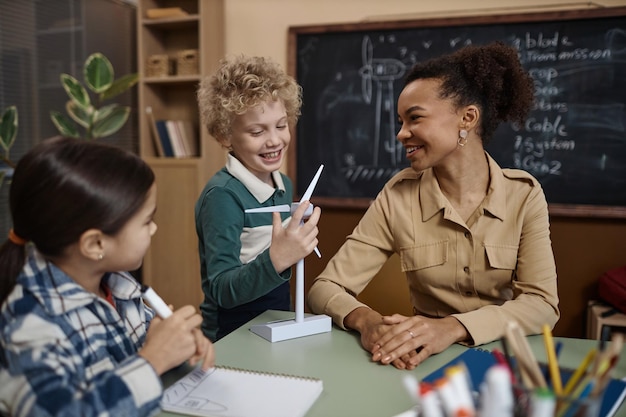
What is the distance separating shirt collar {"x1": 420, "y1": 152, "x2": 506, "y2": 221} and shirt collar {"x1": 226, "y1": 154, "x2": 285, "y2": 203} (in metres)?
0.44

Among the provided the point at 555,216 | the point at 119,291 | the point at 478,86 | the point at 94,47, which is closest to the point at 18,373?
the point at 119,291

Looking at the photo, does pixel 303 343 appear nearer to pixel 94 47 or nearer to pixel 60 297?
pixel 60 297

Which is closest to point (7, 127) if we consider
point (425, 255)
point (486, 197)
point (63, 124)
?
point (63, 124)

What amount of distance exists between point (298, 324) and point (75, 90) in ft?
8.07

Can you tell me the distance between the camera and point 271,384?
1.00m

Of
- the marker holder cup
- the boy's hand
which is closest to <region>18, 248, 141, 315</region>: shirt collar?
the boy's hand

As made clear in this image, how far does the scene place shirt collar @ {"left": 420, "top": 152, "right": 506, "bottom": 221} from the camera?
1.54 metres

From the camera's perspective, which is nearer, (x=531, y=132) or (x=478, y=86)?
(x=478, y=86)

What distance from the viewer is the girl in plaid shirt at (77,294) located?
78 cm

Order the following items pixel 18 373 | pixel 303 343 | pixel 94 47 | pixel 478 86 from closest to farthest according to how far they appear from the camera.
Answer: pixel 18 373
pixel 303 343
pixel 478 86
pixel 94 47

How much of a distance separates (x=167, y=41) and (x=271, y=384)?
329 cm

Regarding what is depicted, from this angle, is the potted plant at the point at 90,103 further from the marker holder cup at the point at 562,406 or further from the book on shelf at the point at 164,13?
the marker holder cup at the point at 562,406

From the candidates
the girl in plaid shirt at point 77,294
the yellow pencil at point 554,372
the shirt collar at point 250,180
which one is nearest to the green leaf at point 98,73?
the shirt collar at point 250,180

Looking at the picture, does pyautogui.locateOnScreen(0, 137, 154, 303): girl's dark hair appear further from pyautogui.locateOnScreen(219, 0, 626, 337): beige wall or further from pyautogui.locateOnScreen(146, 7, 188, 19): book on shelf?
pyautogui.locateOnScreen(146, 7, 188, 19): book on shelf
